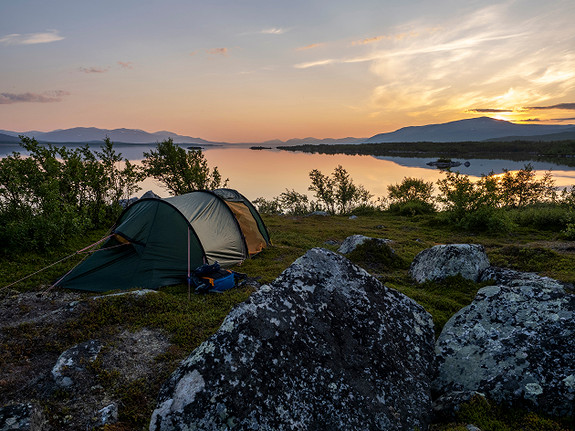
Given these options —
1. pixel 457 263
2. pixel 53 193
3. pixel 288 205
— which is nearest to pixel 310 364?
pixel 457 263

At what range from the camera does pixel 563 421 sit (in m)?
3.90

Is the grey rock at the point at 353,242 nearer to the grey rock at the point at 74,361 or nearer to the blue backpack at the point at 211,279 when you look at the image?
the blue backpack at the point at 211,279

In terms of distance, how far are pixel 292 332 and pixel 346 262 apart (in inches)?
75.1

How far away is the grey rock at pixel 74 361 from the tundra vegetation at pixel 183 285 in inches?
9.8

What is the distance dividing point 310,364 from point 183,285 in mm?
7968

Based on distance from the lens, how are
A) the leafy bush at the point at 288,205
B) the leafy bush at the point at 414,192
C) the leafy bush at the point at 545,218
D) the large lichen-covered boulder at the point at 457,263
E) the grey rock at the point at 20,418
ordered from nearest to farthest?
1. the grey rock at the point at 20,418
2. the large lichen-covered boulder at the point at 457,263
3. the leafy bush at the point at 545,218
4. the leafy bush at the point at 414,192
5. the leafy bush at the point at 288,205

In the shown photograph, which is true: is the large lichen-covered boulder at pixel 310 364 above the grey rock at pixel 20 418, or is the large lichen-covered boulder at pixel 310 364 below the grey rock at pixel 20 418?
above

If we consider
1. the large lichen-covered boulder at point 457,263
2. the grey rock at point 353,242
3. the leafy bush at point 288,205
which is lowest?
the leafy bush at point 288,205

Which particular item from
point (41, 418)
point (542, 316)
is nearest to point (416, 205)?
point (542, 316)

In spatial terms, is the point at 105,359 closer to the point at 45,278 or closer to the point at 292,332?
the point at 292,332

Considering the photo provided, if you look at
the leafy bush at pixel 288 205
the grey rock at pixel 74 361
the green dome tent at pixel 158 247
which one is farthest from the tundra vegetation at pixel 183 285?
the leafy bush at pixel 288 205

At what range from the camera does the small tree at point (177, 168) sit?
80.4 feet

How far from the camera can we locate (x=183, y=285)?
10977 millimetres

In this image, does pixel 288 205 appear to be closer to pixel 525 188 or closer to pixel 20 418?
pixel 525 188
